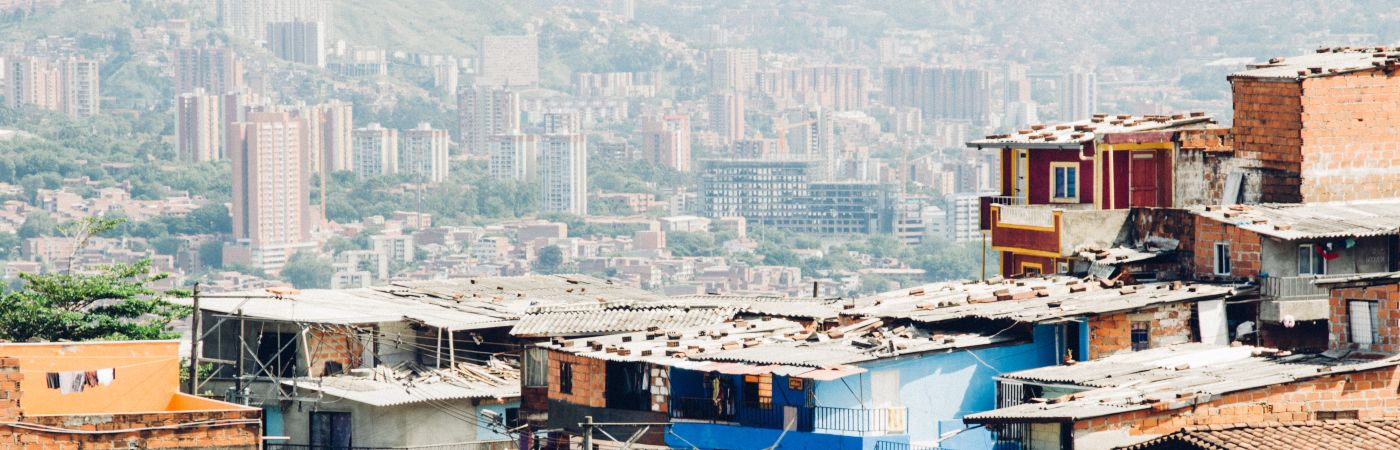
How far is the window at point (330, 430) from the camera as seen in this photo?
23.5m

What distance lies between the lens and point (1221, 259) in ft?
74.1

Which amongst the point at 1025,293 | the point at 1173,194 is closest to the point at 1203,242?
Answer: the point at 1025,293

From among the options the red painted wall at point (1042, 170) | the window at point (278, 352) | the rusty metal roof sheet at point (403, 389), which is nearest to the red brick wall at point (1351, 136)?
the red painted wall at point (1042, 170)

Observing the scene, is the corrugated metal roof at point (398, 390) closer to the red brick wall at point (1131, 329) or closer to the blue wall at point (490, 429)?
the blue wall at point (490, 429)

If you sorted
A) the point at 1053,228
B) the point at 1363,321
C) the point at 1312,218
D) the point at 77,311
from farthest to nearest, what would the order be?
1. the point at 77,311
2. the point at 1053,228
3. the point at 1312,218
4. the point at 1363,321

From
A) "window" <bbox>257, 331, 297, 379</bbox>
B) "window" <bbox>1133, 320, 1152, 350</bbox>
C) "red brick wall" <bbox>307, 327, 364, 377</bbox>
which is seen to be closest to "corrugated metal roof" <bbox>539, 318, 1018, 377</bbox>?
"window" <bbox>1133, 320, 1152, 350</bbox>

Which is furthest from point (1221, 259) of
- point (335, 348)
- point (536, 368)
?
point (335, 348)

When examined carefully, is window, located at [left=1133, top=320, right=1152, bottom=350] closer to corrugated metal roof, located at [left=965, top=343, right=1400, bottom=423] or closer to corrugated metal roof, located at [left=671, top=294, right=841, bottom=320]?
corrugated metal roof, located at [left=965, top=343, right=1400, bottom=423]

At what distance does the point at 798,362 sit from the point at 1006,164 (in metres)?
8.71

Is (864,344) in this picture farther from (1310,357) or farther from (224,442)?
(224,442)

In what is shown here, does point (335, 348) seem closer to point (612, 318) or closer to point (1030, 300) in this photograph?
point (612, 318)

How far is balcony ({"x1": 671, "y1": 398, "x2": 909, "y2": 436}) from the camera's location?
19.3 metres

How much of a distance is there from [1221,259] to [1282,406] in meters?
4.51

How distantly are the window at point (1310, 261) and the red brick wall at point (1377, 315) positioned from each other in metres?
0.75
